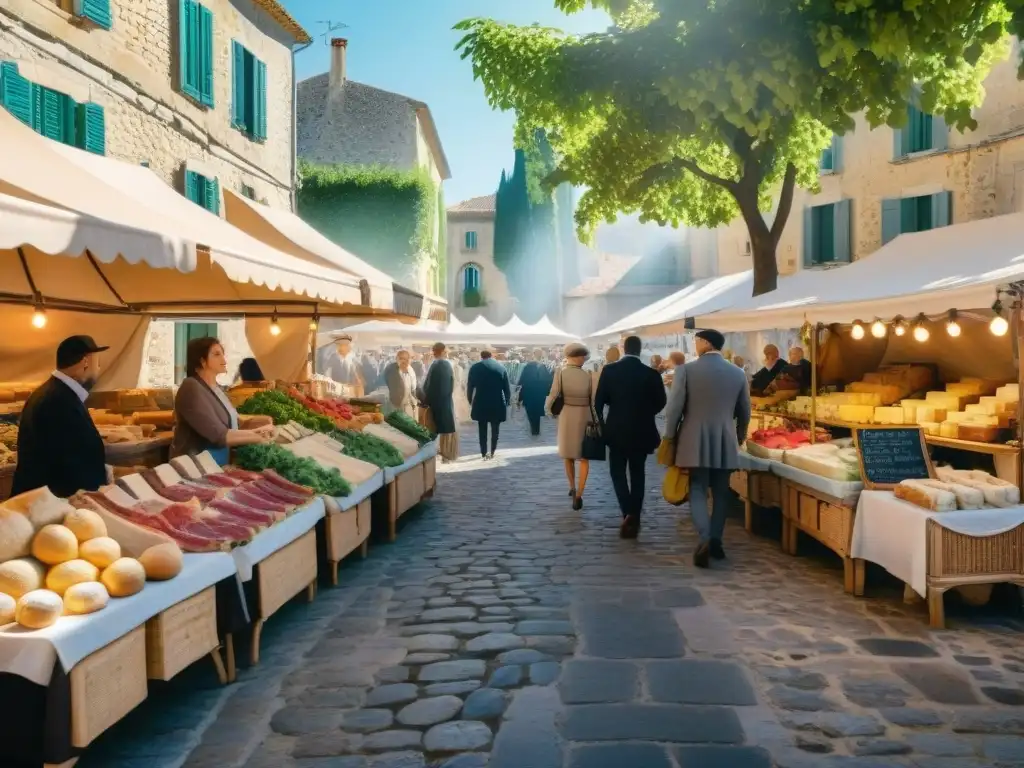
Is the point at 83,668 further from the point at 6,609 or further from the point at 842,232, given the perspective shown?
the point at 842,232

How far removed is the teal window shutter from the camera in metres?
11.3

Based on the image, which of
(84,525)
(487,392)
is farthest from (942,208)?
(84,525)

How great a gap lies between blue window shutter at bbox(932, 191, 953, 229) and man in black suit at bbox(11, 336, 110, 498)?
20832 mm

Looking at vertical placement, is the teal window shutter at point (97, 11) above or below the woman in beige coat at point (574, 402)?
above

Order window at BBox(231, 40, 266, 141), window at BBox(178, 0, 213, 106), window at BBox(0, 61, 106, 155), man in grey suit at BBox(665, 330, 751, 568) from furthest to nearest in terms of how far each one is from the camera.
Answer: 1. window at BBox(231, 40, 266, 141)
2. window at BBox(178, 0, 213, 106)
3. window at BBox(0, 61, 106, 155)
4. man in grey suit at BBox(665, 330, 751, 568)

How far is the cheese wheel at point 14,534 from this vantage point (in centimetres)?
369

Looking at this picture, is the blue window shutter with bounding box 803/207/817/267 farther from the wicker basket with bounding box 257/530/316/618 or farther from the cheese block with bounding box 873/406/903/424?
the wicker basket with bounding box 257/530/316/618

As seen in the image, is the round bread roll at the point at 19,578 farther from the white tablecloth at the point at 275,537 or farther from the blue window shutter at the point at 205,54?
the blue window shutter at the point at 205,54

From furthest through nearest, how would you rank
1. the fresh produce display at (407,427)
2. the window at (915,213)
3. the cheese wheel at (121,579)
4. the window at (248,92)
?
1. the window at (915,213)
2. the window at (248,92)
3. the fresh produce display at (407,427)
4. the cheese wheel at (121,579)

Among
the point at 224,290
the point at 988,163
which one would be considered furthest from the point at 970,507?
the point at 988,163

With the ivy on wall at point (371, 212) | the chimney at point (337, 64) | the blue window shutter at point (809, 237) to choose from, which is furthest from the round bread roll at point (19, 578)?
the chimney at point (337, 64)

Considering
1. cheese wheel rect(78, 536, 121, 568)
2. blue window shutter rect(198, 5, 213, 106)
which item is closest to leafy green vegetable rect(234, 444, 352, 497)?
cheese wheel rect(78, 536, 121, 568)

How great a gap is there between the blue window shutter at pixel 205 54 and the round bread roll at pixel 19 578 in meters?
12.6

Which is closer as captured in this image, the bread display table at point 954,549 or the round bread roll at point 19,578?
the round bread roll at point 19,578
